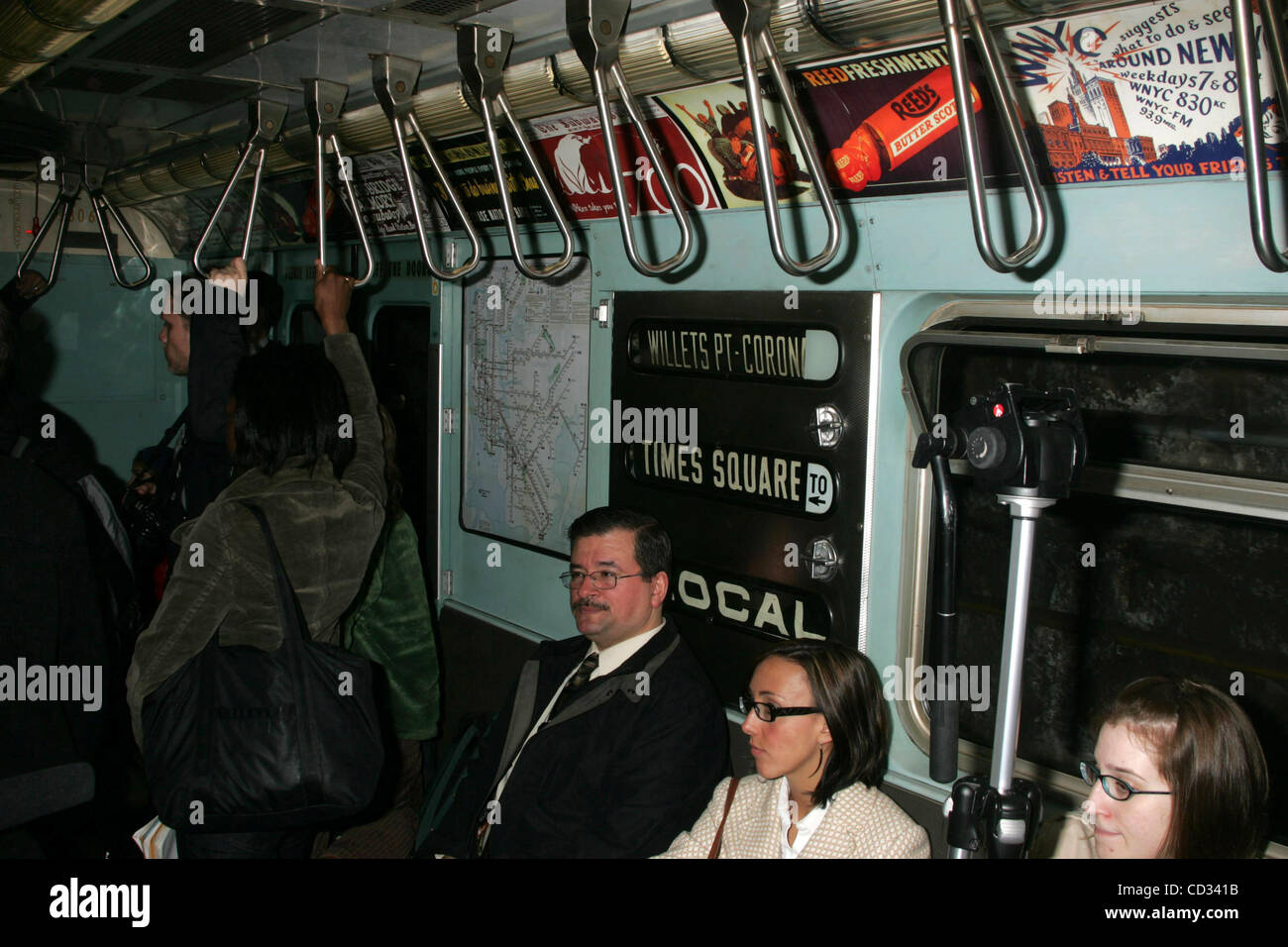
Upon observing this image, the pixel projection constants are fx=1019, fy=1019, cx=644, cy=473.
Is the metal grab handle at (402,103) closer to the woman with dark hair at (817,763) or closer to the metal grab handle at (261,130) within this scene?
the metal grab handle at (261,130)

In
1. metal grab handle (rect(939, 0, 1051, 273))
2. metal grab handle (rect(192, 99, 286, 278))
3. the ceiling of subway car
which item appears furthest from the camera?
metal grab handle (rect(192, 99, 286, 278))

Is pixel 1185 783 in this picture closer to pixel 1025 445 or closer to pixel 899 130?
pixel 1025 445

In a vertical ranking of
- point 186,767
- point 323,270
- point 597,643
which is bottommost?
point 186,767

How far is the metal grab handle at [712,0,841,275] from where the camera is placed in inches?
64.7

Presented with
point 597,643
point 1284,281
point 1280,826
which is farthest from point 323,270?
point 1280,826

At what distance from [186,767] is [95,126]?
2.76 m

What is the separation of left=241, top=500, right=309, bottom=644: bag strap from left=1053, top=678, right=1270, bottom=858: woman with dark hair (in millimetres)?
1657

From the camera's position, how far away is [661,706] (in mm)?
2441

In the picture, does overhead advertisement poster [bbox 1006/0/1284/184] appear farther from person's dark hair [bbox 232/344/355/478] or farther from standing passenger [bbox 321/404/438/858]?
standing passenger [bbox 321/404/438/858]

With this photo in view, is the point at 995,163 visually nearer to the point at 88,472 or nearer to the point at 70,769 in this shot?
the point at 70,769

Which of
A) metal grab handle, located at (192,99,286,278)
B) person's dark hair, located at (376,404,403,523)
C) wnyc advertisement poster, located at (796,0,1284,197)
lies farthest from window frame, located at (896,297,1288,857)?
metal grab handle, located at (192,99,286,278)
